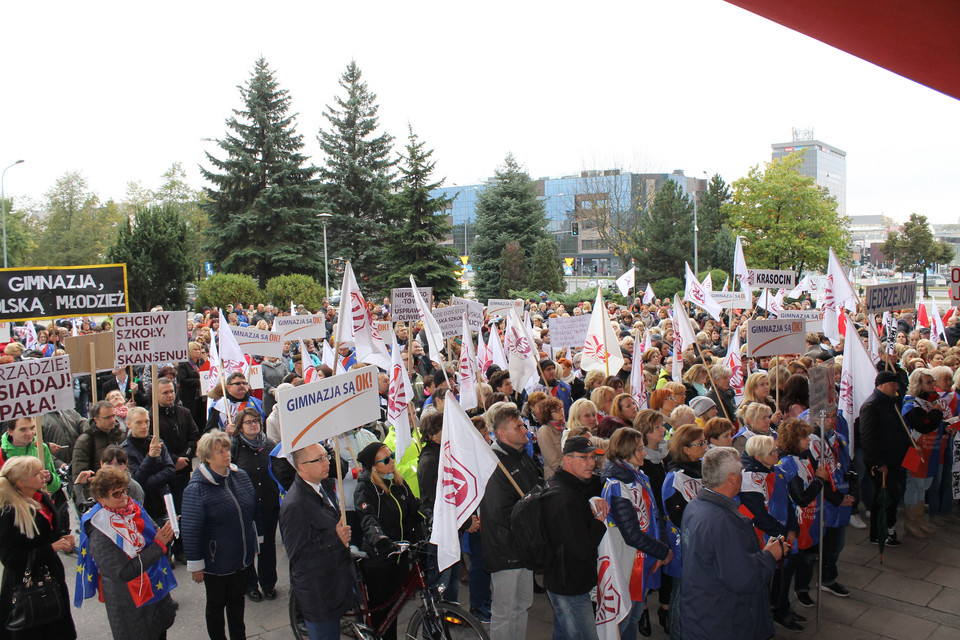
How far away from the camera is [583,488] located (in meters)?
4.92

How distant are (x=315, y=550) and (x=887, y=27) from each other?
4.81m

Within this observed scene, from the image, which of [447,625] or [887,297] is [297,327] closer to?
[447,625]

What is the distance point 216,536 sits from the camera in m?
5.51

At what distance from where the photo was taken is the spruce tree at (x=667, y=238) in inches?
1848

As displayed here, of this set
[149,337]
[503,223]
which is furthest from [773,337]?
[503,223]

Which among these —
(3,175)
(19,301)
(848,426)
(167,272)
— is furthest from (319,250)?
(848,426)

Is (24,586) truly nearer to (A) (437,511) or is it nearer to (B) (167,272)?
(A) (437,511)

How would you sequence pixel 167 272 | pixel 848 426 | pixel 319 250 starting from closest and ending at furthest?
1. pixel 848 426
2. pixel 167 272
3. pixel 319 250

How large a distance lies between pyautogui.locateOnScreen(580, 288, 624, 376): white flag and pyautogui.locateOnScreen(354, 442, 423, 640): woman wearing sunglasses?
224 inches

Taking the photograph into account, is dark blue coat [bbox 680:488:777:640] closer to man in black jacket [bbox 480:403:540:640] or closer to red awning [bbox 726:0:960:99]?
man in black jacket [bbox 480:403:540:640]

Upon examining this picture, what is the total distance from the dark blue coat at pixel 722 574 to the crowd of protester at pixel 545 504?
0.03ft

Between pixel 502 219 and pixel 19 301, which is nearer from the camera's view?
pixel 19 301

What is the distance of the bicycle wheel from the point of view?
499 cm

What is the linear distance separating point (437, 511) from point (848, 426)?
18.9 ft
